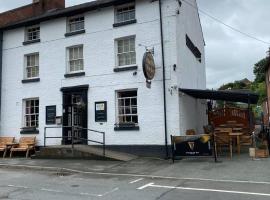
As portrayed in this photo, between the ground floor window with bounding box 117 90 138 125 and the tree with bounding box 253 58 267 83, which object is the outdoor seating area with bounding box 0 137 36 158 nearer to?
the ground floor window with bounding box 117 90 138 125

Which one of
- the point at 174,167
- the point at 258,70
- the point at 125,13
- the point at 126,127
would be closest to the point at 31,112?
the point at 126,127

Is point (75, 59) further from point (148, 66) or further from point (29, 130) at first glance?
point (148, 66)

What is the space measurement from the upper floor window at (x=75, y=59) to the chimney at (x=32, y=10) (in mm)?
5070

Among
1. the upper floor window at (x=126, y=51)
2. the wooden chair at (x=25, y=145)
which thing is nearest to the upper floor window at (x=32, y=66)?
the wooden chair at (x=25, y=145)

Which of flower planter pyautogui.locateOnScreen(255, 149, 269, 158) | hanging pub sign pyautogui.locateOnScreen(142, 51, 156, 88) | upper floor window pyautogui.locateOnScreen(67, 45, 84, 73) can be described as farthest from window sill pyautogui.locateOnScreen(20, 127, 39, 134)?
flower planter pyautogui.locateOnScreen(255, 149, 269, 158)

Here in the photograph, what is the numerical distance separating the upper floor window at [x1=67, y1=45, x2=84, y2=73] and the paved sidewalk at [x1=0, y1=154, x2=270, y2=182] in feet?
17.2

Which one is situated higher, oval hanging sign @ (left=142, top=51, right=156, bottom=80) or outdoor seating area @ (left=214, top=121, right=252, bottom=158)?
oval hanging sign @ (left=142, top=51, right=156, bottom=80)

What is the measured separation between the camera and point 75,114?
19422 millimetres

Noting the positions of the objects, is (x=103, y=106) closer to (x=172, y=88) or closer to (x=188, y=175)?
(x=172, y=88)

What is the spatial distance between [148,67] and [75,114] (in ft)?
18.6

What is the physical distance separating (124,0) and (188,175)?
9804 mm

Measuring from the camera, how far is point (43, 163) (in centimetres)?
1563

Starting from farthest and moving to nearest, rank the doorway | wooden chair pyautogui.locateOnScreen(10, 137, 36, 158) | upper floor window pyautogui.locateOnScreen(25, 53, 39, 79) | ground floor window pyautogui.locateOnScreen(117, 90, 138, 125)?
1. upper floor window pyautogui.locateOnScreen(25, 53, 39, 79)
2. wooden chair pyautogui.locateOnScreen(10, 137, 36, 158)
3. the doorway
4. ground floor window pyautogui.locateOnScreen(117, 90, 138, 125)

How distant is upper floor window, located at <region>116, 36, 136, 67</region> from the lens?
17.9 metres
